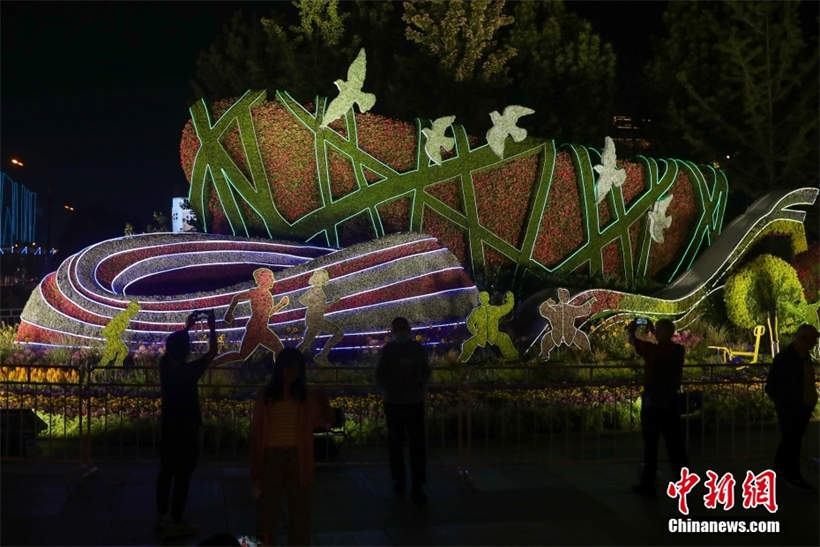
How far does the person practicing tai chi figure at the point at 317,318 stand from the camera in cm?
1434

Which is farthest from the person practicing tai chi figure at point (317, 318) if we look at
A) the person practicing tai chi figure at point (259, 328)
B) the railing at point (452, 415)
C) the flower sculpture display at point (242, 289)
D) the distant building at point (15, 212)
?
the distant building at point (15, 212)

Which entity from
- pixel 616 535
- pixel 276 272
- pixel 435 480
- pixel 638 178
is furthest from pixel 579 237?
pixel 616 535

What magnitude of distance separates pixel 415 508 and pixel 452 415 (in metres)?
3.96

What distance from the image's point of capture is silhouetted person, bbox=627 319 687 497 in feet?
25.9

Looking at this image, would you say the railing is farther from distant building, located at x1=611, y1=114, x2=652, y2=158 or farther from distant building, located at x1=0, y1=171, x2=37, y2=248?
distant building, located at x1=0, y1=171, x2=37, y2=248

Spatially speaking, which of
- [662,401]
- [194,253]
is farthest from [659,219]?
[662,401]

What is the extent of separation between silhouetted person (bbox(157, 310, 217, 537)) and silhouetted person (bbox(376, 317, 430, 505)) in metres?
1.74

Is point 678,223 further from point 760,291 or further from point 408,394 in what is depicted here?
point 408,394

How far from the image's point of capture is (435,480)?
8.70 meters

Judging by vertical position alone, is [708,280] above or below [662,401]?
above

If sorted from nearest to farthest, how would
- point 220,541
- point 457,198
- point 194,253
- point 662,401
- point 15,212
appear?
point 220,541, point 662,401, point 194,253, point 457,198, point 15,212

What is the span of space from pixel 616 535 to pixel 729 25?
23.4m

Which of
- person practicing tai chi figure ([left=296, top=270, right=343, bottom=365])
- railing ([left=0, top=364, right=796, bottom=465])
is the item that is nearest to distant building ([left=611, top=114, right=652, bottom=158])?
person practicing tai chi figure ([left=296, top=270, right=343, bottom=365])

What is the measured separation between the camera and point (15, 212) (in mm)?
41031
